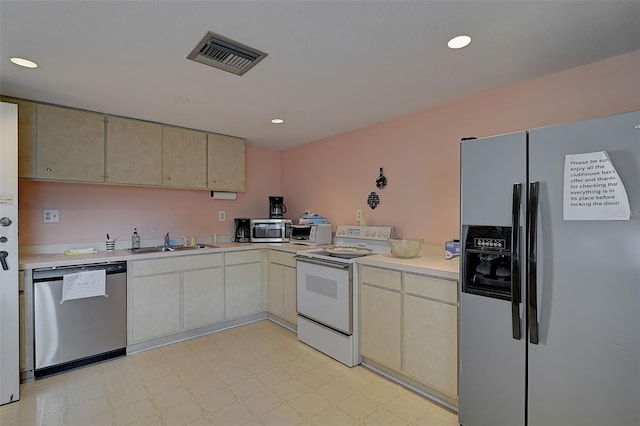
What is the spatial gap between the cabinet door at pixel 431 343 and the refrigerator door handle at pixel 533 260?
1.52 feet

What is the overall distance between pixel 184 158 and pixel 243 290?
1623 mm

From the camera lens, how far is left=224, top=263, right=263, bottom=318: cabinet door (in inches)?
134

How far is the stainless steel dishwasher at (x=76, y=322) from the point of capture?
7.79 feet

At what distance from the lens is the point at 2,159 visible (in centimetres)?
208

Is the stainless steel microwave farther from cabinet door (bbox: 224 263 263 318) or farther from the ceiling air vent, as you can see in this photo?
the ceiling air vent

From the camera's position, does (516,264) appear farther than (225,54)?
No

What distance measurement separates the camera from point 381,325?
2.39m

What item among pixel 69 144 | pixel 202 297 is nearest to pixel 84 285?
pixel 202 297

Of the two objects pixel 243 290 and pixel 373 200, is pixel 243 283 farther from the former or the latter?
pixel 373 200

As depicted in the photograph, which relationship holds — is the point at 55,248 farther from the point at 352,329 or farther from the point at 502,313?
the point at 502,313

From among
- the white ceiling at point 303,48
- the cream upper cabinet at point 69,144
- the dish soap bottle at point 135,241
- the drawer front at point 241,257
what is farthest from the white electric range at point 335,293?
the cream upper cabinet at point 69,144

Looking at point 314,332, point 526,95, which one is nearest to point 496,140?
point 526,95

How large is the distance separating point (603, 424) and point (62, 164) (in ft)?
13.1

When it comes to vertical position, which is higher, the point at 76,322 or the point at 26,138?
the point at 26,138
